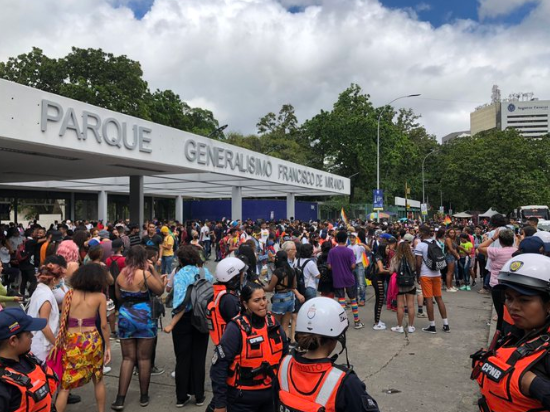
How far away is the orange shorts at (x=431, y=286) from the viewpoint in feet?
23.0

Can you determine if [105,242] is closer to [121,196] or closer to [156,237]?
[156,237]

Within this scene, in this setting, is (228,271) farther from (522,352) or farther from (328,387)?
(522,352)

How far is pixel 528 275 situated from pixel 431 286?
5.42m

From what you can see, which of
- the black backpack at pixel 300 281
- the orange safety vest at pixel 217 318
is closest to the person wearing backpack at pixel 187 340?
the orange safety vest at pixel 217 318

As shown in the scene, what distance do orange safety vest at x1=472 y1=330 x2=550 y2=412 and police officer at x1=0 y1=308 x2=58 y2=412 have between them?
2.24 meters

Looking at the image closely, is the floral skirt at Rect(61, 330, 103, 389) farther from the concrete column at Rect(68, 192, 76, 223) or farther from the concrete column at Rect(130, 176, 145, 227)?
the concrete column at Rect(68, 192, 76, 223)

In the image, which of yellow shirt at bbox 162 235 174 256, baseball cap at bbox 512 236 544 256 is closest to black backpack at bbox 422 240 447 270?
baseball cap at bbox 512 236 544 256

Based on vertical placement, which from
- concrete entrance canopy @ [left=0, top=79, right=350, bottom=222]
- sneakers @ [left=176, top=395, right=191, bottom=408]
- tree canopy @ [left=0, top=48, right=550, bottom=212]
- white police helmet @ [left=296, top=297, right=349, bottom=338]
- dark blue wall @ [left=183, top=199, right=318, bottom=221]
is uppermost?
tree canopy @ [left=0, top=48, right=550, bottom=212]

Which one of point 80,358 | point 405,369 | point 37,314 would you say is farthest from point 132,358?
point 405,369

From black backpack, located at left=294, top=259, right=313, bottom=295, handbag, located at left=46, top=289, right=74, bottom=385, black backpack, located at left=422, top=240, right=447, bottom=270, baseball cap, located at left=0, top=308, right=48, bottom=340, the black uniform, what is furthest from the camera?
black backpack, located at left=422, top=240, right=447, bottom=270

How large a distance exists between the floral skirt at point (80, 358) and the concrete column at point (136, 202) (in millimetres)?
11796

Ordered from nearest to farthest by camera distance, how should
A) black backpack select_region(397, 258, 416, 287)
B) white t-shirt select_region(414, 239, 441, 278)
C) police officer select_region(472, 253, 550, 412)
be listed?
police officer select_region(472, 253, 550, 412)
black backpack select_region(397, 258, 416, 287)
white t-shirt select_region(414, 239, 441, 278)

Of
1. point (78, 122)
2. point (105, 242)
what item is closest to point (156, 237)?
point (105, 242)

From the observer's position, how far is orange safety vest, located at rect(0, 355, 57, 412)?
6.90 feet
